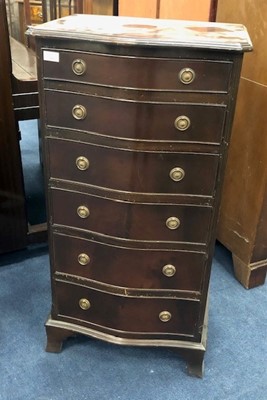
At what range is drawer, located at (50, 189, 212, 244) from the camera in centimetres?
125

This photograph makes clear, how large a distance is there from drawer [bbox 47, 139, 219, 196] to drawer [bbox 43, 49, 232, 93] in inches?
7.2

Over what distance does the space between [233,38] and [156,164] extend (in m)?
0.38

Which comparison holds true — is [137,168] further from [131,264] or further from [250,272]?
[250,272]

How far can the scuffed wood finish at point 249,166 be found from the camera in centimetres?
161

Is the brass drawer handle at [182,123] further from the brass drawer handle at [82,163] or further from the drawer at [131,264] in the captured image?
the drawer at [131,264]

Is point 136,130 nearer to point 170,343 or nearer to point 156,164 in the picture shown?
point 156,164

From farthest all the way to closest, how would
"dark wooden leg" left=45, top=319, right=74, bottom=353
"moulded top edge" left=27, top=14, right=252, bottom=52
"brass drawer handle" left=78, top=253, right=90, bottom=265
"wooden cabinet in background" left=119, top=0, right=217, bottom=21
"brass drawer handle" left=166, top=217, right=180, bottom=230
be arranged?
"wooden cabinet in background" left=119, top=0, right=217, bottom=21 → "dark wooden leg" left=45, top=319, right=74, bottom=353 → "brass drawer handle" left=78, top=253, right=90, bottom=265 → "brass drawer handle" left=166, top=217, right=180, bottom=230 → "moulded top edge" left=27, top=14, right=252, bottom=52

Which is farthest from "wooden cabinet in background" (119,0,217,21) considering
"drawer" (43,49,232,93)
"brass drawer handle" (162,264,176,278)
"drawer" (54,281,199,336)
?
"drawer" (54,281,199,336)

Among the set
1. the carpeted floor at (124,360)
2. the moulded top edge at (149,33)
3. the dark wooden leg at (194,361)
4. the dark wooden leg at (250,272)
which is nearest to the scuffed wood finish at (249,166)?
the dark wooden leg at (250,272)

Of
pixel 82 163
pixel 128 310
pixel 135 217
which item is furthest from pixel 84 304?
pixel 82 163

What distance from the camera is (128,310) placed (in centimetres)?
142

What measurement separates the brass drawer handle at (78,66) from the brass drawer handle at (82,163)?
24cm

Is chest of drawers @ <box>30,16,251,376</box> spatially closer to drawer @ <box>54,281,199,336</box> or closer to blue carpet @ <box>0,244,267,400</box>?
drawer @ <box>54,281,199,336</box>

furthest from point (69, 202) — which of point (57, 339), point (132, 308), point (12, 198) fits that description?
point (12, 198)
